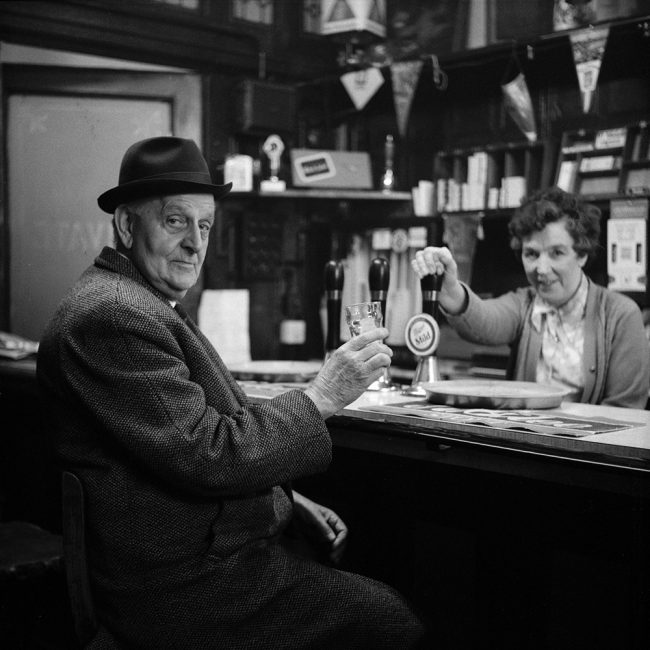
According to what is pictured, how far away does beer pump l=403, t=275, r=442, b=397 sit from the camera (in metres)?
2.39

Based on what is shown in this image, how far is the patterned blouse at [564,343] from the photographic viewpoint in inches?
108

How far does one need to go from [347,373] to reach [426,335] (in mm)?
770

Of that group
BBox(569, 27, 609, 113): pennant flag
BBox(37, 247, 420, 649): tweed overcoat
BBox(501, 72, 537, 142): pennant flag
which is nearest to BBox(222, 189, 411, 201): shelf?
BBox(501, 72, 537, 142): pennant flag

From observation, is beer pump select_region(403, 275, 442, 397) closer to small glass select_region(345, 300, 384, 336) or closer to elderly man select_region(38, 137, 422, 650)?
small glass select_region(345, 300, 384, 336)

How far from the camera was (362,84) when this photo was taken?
515 cm

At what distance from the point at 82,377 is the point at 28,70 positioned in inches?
131

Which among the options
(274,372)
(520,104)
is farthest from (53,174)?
(520,104)

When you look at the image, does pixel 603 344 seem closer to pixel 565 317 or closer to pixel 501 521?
pixel 565 317

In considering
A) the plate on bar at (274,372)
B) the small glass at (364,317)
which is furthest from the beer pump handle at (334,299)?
the small glass at (364,317)

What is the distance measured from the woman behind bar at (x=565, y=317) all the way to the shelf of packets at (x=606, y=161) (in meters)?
1.51

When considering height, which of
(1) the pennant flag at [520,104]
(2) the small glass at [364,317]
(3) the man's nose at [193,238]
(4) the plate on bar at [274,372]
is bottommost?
(4) the plate on bar at [274,372]

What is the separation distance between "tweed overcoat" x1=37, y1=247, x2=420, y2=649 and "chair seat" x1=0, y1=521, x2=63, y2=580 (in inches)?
25.4

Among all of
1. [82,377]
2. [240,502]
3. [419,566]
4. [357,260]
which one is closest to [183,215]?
[82,377]

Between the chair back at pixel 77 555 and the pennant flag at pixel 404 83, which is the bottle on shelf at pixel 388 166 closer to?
the pennant flag at pixel 404 83
